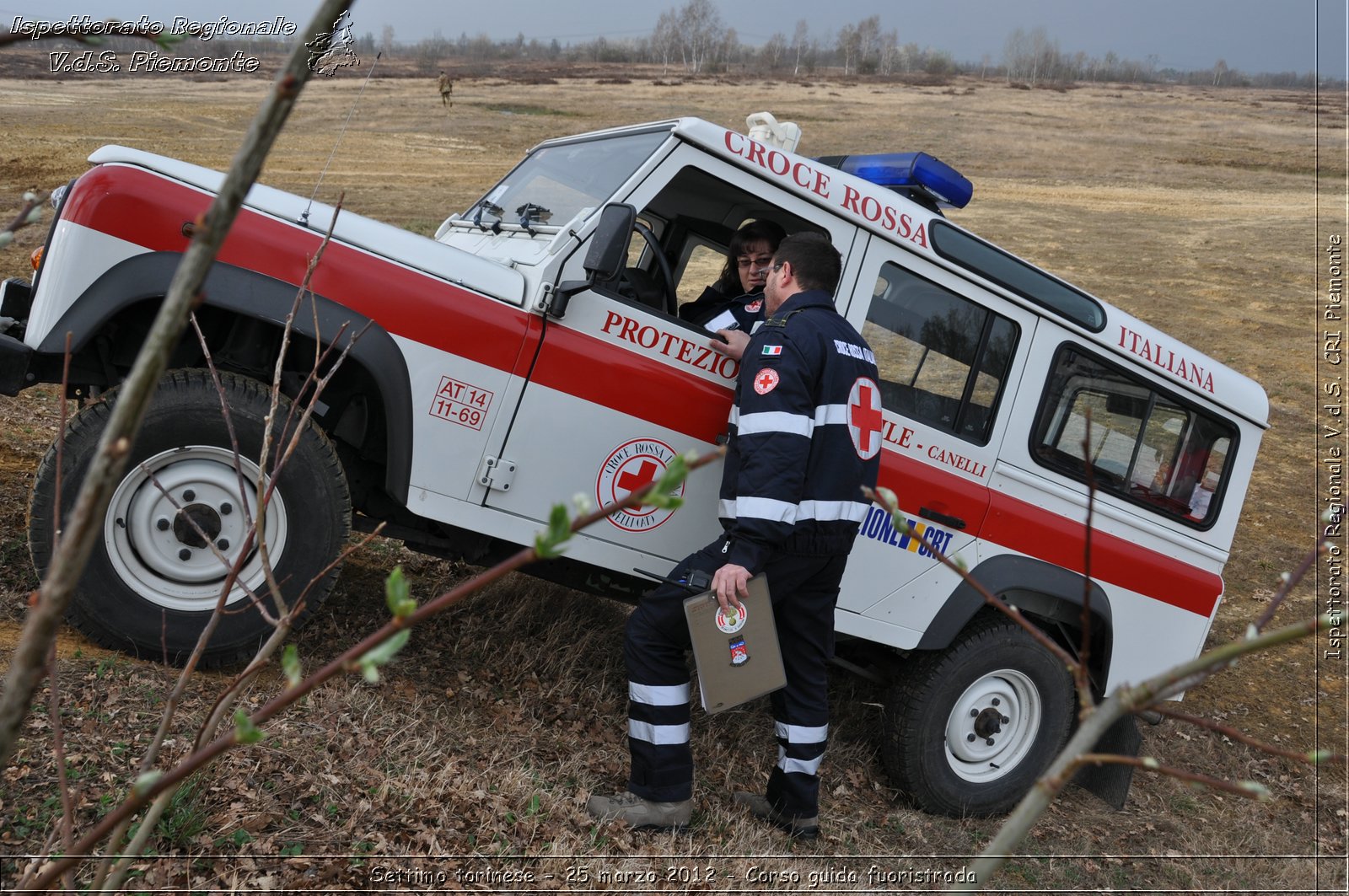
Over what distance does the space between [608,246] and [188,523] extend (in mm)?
1608

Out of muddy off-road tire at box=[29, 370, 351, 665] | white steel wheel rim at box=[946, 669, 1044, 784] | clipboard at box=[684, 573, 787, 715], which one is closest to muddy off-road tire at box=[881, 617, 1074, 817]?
white steel wheel rim at box=[946, 669, 1044, 784]

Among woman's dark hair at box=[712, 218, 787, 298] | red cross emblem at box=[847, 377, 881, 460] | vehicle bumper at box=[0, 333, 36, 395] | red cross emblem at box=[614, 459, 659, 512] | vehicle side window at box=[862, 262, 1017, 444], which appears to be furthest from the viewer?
woman's dark hair at box=[712, 218, 787, 298]

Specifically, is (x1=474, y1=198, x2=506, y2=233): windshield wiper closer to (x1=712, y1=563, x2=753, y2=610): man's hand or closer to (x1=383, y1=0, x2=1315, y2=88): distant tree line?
(x1=712, y1=563, x2=753, y2=610): man's hand

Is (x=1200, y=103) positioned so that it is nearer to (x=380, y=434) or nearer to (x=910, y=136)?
(x=910, y=136)

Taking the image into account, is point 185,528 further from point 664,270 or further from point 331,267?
point 664,270

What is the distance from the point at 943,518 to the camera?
4129mm

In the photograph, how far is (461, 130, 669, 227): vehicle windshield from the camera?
3.99m

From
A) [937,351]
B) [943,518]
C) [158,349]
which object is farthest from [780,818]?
[158,349]

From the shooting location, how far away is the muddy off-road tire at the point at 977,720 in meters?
4.47

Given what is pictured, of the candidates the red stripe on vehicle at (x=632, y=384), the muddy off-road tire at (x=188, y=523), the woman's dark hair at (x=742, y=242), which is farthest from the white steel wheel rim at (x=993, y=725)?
the muddy off-road tire at (x=188, y=523)

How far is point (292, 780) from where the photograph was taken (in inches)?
121

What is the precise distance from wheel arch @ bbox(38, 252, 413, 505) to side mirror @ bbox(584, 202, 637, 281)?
2.33 ft

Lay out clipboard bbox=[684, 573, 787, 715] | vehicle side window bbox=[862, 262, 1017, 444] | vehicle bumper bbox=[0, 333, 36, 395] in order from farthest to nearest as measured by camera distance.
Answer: vehicle side window bbox=[862, 262, 1017, 444] → clipboard bbox=[684, 573, 787, 715] → vehicle bumper bbox=[0, 333, 36, 395]

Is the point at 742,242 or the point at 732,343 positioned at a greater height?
the point at 742,242
